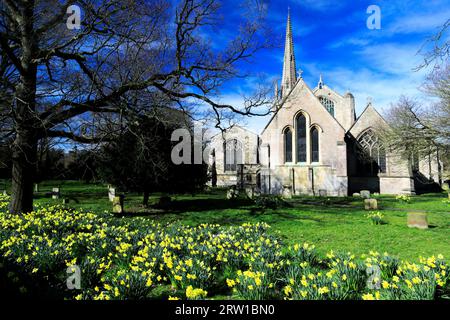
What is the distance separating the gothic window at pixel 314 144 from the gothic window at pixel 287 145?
2250 mm

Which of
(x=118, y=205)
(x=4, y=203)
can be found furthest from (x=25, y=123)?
(x=4, y=203)

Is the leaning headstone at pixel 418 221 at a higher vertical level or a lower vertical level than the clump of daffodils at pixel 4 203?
lower

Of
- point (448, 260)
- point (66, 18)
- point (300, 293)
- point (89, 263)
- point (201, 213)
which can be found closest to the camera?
point (300, 293)

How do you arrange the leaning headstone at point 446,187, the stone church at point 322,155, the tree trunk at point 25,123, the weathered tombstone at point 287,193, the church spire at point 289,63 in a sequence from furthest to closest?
the church spire at point 289,63 → the leaning headstone at point 446,187 → the stone church at point 322,155 → the weathered tombstone at point 287,193 → the tree trunk at point 25,123

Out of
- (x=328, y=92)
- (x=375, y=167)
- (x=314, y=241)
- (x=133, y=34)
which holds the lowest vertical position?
(x=314, y=241)

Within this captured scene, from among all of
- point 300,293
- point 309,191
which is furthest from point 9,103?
point 309,191

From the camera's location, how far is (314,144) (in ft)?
92.3

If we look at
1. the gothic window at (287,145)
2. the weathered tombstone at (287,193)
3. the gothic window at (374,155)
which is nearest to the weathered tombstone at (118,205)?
the weathered tombstone at (287,193)

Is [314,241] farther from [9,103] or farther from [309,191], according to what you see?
[309,191]

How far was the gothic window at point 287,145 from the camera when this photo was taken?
93.9 ft

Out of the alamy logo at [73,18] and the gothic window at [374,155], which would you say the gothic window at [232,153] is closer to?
the gothic window at [374,155]

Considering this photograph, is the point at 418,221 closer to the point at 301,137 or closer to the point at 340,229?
the point at 340,229
